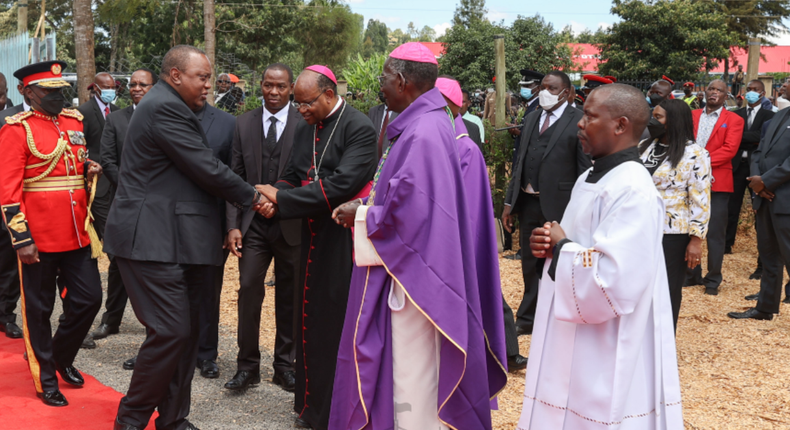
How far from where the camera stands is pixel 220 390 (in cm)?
513

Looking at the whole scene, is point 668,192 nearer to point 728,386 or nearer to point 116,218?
point 728,386

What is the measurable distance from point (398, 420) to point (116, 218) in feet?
6.69

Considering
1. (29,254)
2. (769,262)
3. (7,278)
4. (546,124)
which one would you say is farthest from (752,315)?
(7,278)

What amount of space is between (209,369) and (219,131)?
1.93m

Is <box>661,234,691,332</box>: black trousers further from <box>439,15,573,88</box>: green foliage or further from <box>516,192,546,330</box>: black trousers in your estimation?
<box>439,15,573,88</box>: green foliage

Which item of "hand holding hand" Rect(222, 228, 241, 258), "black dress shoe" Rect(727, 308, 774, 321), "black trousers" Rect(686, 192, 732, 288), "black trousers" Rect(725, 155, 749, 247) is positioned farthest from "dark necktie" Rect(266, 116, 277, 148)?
"black trousers" Rect(725, 155, 749, 247)

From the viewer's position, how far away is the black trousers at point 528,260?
20.7 feet

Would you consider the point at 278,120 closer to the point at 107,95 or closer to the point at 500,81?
the point at 107,95

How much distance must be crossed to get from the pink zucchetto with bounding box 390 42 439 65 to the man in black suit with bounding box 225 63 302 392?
6.36ft

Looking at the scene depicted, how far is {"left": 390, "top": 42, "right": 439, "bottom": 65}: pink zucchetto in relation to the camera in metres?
3.41

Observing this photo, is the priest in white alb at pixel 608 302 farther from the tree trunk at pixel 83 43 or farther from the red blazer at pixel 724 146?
the tree trunk at pixel 83 43

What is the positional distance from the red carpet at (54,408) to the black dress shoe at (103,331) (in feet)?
2.56

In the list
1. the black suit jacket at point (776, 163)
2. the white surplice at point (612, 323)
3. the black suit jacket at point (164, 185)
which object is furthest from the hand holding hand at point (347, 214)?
the black suit jacket at point (776, 163)

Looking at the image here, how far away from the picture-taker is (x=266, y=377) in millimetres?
5410
